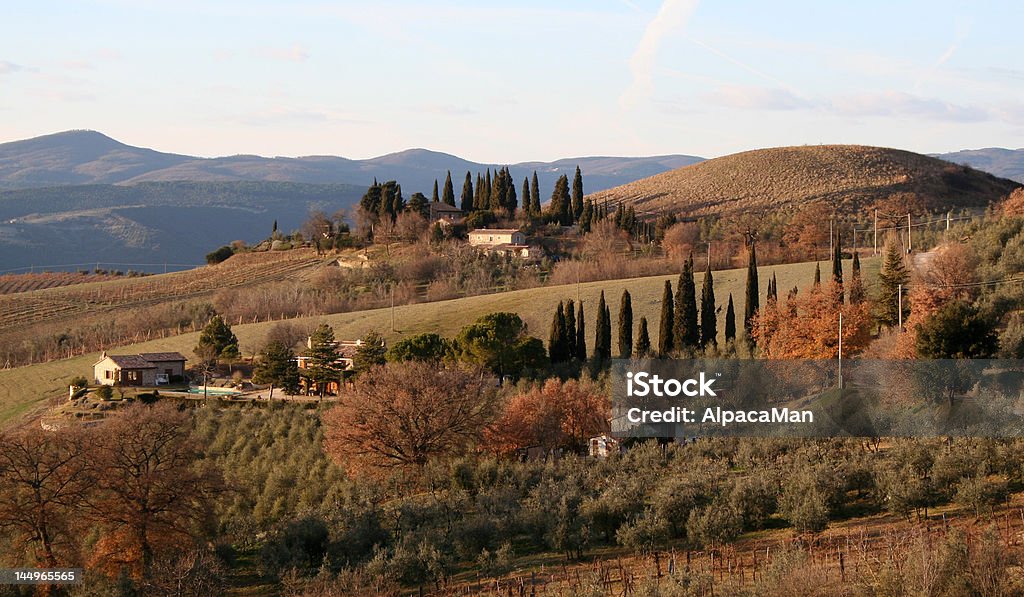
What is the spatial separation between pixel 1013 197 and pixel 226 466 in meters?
60.2

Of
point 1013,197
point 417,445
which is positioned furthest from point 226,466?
point 1013,197

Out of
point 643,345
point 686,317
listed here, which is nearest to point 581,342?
point 643,345

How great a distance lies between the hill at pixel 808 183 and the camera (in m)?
117

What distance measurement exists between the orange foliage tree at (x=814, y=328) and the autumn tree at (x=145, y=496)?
77.1 ft

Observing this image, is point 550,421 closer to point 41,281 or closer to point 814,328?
point 814,328

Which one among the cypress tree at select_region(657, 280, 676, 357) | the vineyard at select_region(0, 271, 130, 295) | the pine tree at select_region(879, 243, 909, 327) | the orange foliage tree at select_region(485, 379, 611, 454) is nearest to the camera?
the orange foliage tree at select_region(485, 379, 611, 454)

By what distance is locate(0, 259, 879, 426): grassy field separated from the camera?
2391 inches

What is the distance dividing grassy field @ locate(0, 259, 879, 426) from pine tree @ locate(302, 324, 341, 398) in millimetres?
7407

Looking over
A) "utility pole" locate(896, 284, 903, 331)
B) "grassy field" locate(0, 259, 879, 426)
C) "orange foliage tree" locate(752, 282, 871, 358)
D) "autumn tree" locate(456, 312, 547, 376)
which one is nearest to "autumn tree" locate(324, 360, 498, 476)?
"autumn tree" locate(456, 312, 547, 376)

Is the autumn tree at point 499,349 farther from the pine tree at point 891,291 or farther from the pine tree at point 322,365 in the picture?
the pine tree at point 891,291

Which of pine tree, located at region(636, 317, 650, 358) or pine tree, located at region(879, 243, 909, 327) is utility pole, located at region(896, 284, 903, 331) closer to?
pine tree, located at region(879, 243, 909, 327)

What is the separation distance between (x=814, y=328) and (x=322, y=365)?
82.7 ft

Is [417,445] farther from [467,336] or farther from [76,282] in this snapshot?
[76,282]

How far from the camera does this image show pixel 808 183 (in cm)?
12731
